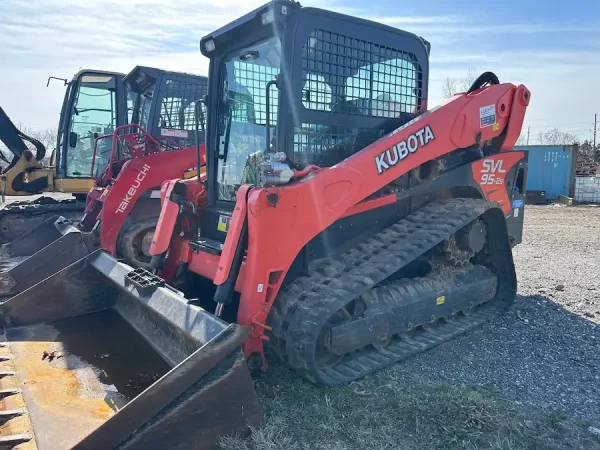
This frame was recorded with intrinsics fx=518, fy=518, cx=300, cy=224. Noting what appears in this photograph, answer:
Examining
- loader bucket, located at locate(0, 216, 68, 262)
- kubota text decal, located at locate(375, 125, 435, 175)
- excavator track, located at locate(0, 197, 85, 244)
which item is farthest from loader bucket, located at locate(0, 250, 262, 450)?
excavator track, located at locate(0, 197, 85, 244)

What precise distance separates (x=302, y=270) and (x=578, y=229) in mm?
10569

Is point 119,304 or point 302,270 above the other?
point 302,270

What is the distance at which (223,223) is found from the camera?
4.04 m

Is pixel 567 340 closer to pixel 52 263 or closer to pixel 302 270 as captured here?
pixel 302 270

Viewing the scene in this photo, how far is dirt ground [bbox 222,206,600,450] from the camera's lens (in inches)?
114

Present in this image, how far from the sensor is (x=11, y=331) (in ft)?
13.5

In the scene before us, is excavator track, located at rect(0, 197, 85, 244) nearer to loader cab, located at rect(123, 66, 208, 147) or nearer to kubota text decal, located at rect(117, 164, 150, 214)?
loader cab, located at rect(123, 66, 208, 147)

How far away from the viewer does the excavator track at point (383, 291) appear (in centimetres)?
324

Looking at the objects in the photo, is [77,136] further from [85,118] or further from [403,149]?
[403,149]

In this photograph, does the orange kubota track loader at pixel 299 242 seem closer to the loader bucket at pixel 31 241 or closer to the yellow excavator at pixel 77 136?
the loader bucket at pixel 31 241

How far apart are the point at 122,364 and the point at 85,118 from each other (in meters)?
6.80

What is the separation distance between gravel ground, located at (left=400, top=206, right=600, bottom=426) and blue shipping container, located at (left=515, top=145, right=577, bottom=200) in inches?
556

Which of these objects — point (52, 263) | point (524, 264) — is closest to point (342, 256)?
point (52, 263)

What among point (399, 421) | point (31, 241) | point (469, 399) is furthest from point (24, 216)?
point (469, 399)
